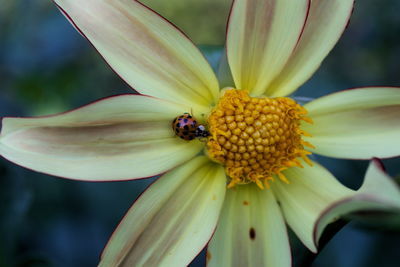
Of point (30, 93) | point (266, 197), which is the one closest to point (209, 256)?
point (266, 197)

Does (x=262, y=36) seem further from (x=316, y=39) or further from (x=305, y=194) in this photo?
(x=305, y=194)

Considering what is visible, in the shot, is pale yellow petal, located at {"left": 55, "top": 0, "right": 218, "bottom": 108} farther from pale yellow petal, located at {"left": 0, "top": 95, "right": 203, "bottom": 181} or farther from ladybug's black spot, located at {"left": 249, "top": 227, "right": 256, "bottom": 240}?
ladybug's black spot, located at {"left": 249, "top": 227, "right": 256, "bottom": 240}

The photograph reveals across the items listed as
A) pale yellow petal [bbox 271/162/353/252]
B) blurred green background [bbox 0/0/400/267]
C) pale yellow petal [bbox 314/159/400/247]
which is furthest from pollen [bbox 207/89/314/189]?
pale yellow petal [bbox 314/159/400/247]

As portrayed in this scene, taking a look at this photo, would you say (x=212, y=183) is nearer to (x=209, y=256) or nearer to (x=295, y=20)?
(x=209, y=256)

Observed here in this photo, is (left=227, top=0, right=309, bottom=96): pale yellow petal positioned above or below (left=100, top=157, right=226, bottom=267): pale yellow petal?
above

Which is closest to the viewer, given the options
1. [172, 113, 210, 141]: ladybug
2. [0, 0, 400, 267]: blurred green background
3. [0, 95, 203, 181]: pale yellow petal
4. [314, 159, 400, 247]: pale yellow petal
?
[314, 159, 400, 247]: pale yellow petal

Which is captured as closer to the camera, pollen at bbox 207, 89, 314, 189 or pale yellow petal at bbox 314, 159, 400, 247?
pale yellow petal at bbox 314, 159, 400, 247

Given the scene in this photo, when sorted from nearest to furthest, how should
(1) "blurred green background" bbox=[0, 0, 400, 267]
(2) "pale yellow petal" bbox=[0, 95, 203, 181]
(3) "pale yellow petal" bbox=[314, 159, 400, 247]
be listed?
1. (3) "pale yellow petal" bbox=[314, 159, 400, 247]
2. (2) "pale yellow petal" bbox=[0, 95, 203, 181]
3. (1) "blurred green background" bbox=[0, 0, 400, 267]
